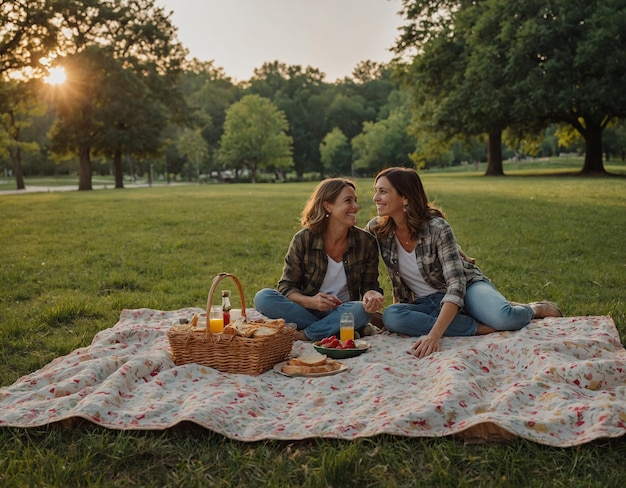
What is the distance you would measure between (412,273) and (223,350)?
1.89m

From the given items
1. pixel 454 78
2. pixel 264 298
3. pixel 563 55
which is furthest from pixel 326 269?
pixel 454 78

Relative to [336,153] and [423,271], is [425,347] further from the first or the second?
[336,153]

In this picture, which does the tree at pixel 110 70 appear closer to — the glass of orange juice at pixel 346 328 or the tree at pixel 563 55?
the tree at pixel 563 55

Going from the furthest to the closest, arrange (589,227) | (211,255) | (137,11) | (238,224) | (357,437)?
1. (137,11)
2. (238,224)
3. (589,227)
4. (211,255)
5. (357,437)

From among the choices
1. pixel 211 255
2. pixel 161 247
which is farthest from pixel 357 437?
pixel 161 247

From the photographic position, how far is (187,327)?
4.49 m

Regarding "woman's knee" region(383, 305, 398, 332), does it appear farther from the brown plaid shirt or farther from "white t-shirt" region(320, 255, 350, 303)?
"white t-shirt" region(320, 255, 350, 303)

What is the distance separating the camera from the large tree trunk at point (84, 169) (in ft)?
124

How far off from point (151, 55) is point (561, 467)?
3681 centimetres

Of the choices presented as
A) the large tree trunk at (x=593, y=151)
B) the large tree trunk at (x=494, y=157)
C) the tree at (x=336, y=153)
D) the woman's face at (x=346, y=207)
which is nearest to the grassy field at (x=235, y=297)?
the woman's face at (x=346, y=207)

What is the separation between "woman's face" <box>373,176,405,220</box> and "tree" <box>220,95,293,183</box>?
56858 millimetres

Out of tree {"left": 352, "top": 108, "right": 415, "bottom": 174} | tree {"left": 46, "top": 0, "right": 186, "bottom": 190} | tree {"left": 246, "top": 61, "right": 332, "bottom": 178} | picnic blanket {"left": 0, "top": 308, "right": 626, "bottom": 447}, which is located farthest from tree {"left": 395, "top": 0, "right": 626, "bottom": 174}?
tree {"left": 246, "top": 61, "right": 332, "bottom": 178}

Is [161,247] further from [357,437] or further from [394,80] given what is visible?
[394,80]

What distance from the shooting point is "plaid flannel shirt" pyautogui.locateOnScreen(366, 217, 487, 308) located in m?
4.91
